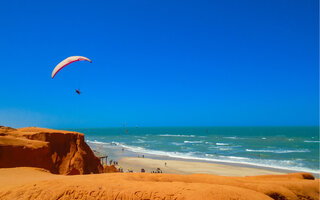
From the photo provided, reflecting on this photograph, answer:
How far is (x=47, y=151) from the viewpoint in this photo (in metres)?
10.2

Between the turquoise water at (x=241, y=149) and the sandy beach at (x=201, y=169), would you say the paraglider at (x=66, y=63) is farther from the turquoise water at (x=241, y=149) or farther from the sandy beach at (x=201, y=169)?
the turquoise water at (x=241, y=149)

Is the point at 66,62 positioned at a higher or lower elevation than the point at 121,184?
higher

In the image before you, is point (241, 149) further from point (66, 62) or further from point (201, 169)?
point (66, 62)

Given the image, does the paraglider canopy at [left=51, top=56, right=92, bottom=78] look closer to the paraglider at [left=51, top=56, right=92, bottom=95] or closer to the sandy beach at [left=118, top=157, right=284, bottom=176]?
the paraglider at [left=51, top=56, right=92, bottom=95]

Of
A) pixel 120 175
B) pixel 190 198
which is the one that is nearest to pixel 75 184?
pixel 120 175

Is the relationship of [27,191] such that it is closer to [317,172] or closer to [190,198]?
[190,198]

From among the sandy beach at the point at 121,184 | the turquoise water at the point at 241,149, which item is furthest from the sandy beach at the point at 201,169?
the sandy beach at the point at 121,184

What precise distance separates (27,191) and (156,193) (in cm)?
309

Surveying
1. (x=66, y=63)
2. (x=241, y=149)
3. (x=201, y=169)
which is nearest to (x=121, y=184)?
(x=66, y=63)

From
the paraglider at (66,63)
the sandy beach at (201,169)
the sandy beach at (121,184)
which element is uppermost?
the paraglider at (66,63)

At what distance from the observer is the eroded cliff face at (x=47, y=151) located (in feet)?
29.9

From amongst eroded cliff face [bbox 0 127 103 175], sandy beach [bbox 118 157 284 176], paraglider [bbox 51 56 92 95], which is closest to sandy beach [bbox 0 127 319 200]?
eroded cliff face [bbox 0 127 103 175]

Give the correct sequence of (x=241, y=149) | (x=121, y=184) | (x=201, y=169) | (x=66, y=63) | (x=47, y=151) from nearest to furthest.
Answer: (x=121, y=184) < (x=47, y=151) < (x=66, y=63) < (x=201, y=169) < (x=241, y=149)

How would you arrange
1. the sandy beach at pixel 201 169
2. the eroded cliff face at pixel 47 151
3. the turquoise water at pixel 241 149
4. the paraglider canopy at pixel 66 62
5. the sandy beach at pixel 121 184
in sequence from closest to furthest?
the sandy beach at pixel 121 184, the eroded cliff face at pixel 47 151, the paraglider canopy at pixel 66 62, the sandy beach at pixel 201 169, the turquoise water at pixel 241 149
